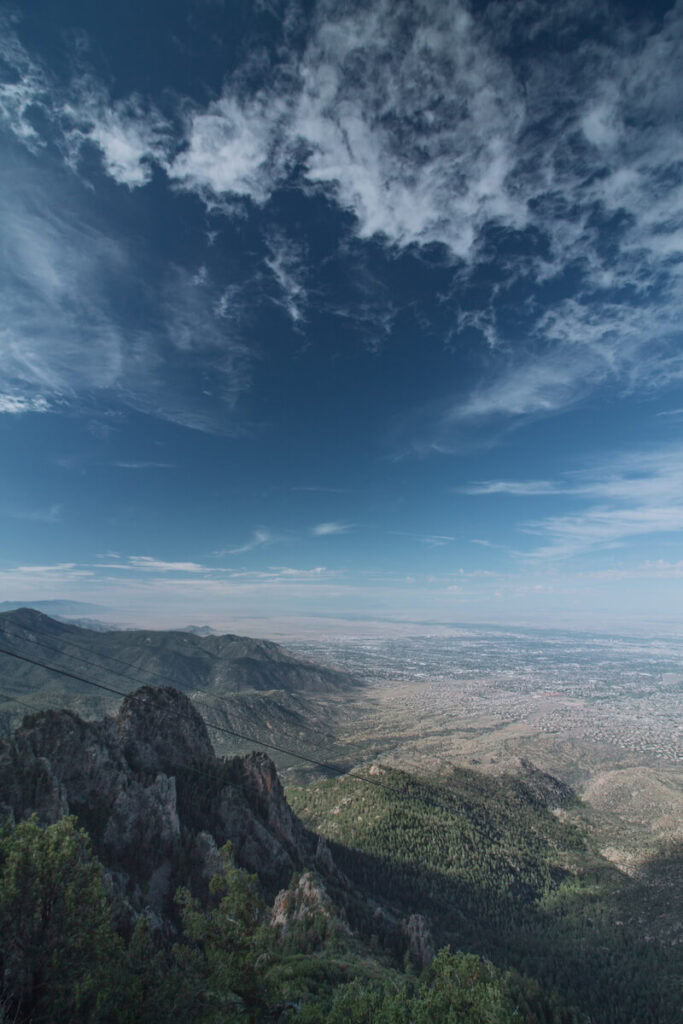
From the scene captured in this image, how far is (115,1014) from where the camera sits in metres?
19.2

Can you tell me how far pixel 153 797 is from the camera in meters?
65.8

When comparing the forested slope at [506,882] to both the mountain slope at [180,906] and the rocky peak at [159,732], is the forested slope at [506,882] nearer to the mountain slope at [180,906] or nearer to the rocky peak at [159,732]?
the mountain slope at [180,906]

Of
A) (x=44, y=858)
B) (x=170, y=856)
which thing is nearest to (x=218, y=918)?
(x=44, y=858)

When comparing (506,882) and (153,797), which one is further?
(506,882)

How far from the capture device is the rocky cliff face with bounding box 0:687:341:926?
A: 55.7 metres

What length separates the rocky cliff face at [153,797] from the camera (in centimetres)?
5566

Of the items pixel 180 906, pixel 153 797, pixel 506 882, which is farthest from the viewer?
pixel 506 882

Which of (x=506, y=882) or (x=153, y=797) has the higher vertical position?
(x=153, y=797)

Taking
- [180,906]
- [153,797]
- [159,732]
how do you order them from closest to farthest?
1. [180,906]
2. [153,797]
3. [159,732]

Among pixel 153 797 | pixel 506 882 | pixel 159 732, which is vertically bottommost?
pixel 506 882

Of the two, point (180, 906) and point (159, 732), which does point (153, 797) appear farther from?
point (159, 732)

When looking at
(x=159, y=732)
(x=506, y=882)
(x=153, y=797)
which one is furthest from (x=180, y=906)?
(x=506, y=882)

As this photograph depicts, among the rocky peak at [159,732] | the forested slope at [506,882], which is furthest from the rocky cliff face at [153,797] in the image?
the forested slope at [506,882]

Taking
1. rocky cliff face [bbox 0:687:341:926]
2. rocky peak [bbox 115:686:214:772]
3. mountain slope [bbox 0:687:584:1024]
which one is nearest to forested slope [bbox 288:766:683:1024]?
mountain slope [bbox 0:687:584:1024]
